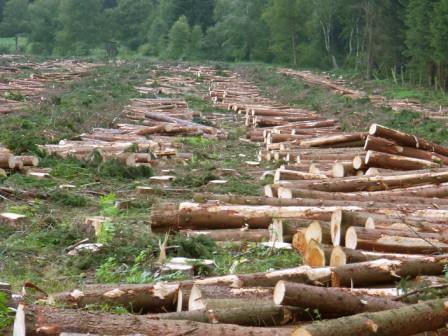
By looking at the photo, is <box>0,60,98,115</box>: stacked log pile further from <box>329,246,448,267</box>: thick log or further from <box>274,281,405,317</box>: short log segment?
<box>274,281,405,317</box>: short log segment

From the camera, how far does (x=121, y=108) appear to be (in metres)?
23.5

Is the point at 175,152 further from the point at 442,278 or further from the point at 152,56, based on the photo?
the point at 152,56

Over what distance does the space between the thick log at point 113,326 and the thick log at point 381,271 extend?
1345mm

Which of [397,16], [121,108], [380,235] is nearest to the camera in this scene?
[380,235]

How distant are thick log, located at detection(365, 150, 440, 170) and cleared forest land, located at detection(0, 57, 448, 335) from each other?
0.12ft

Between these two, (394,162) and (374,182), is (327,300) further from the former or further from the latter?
(394,162)

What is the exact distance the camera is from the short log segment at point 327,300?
482cm

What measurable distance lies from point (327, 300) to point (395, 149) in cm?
766

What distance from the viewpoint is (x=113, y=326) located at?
4.30 metres

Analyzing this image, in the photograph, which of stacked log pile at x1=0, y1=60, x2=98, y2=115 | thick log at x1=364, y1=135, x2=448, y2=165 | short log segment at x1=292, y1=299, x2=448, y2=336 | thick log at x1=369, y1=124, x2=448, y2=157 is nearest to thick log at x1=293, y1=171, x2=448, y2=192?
thick log at x1=364, y1=135, x2=448, y2=165

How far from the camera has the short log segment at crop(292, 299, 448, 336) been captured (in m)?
4.11

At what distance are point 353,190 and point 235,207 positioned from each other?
2368mm

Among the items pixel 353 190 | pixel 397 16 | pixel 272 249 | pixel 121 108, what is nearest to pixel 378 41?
pixel 397 16

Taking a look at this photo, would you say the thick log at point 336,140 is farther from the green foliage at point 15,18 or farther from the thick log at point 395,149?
the green foliage at point 15,18
